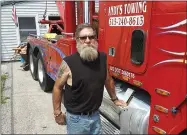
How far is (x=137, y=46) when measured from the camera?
2783 millimetres

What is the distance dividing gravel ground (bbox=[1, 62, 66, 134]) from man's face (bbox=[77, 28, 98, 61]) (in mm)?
1974

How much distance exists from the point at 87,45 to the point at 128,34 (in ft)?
2.49

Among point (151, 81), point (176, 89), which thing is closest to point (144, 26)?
point (151, 81)

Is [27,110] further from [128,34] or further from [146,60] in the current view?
[146,60]

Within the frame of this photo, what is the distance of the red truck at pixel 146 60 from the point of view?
2243 mm

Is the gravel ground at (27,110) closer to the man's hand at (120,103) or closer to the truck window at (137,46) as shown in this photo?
the man's hand at (120,103)

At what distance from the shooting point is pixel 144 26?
2639 millimetres

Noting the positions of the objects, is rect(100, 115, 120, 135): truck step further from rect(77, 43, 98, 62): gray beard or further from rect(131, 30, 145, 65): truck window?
rect(77, 43, 98, 62): gray beard

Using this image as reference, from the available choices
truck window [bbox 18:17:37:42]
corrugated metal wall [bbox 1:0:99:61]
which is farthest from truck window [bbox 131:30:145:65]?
truck window [bbox 18:17:37:42]

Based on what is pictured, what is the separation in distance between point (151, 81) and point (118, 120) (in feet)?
2.80

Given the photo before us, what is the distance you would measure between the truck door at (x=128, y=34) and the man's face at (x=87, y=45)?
62 cm

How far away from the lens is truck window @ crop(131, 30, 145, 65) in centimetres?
270

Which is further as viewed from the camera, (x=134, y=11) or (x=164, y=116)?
(x=134, y=11)

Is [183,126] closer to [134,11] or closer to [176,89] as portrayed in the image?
[176,89]
